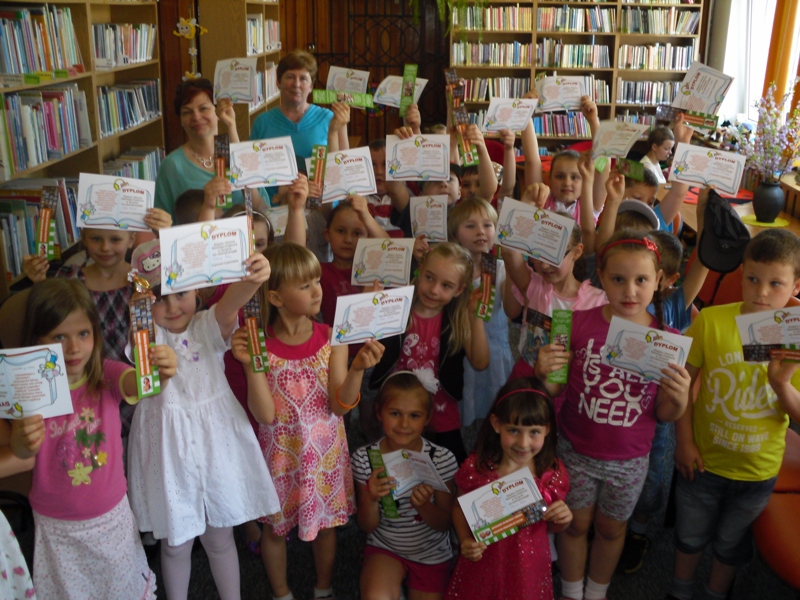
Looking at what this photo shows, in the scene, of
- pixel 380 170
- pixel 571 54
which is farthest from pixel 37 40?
pixel 571 54

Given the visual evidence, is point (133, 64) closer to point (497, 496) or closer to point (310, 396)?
point (310, 396)

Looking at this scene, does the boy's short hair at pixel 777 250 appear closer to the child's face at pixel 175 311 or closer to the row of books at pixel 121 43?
the child's face at pixel 175 311

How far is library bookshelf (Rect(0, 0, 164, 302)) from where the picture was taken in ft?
10.4

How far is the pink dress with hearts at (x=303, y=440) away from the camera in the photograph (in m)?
2.04

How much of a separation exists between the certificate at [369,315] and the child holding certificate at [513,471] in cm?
36

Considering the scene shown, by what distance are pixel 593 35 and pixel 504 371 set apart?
16.9ft

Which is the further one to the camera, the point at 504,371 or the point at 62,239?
the point at 62,239

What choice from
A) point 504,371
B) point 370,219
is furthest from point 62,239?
point 504,371

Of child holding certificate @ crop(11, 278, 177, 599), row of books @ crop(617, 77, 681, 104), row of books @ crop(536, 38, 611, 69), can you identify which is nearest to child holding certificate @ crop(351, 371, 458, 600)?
child holding certificate @ crop(11, 278, 177, 599)

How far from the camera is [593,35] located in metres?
6.76

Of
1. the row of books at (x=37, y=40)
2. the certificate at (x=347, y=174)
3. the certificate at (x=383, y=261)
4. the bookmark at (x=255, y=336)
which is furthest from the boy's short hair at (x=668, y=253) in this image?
the row of books at (x=37, y=40)

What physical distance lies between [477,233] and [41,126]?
2.13 meters

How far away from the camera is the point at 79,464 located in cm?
175

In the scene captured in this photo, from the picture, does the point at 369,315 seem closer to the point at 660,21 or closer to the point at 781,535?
the point at 781,535
